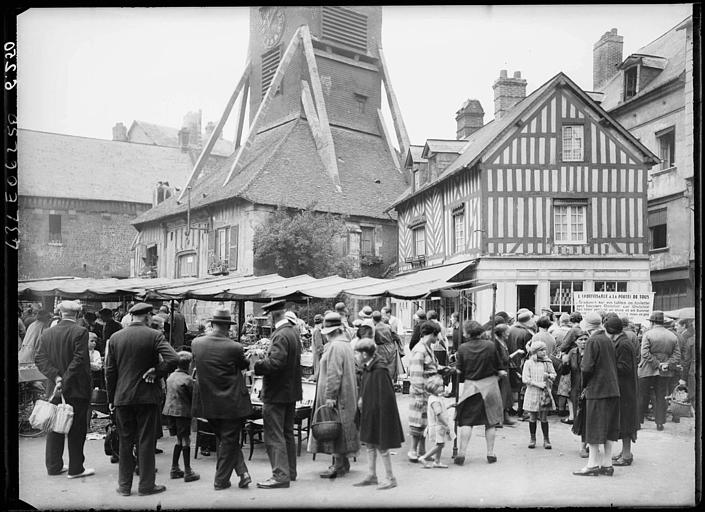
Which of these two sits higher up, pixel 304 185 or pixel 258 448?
pixel 304 185

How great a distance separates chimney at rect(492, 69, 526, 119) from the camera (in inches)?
810

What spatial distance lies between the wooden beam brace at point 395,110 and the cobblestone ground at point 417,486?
78.6 feet

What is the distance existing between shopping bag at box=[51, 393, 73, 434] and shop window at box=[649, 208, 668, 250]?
694 inches

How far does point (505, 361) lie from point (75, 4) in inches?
255

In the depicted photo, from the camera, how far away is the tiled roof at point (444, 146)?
19700 millimetres

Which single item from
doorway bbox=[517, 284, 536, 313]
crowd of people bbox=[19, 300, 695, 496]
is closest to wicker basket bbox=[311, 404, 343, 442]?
crowd of people bbox=[19, 300, 695, 496]

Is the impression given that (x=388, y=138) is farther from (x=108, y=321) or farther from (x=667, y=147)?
(x=108, y=321)

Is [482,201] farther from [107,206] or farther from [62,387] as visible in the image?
[107,206]

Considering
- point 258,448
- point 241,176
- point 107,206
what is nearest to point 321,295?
point 258,448

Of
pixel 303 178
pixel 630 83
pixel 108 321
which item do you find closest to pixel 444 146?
pixel 630 83

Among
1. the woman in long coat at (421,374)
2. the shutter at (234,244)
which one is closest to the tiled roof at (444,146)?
the shutter at (234,244)

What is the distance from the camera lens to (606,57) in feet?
74.7

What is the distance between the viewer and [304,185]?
24.6 meters

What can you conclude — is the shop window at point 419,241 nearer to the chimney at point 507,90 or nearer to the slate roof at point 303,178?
the slate roof at point 303,178
